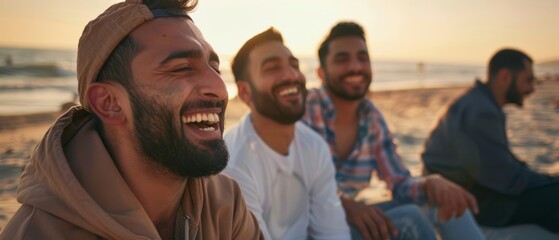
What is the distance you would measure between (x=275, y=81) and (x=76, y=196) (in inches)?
78.8

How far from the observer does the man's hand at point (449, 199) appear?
3367mm

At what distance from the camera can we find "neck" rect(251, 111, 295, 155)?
10.5 feet

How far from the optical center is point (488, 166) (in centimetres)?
438

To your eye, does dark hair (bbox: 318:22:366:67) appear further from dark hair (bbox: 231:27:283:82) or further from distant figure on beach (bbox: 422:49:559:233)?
dark hair (bbox: 231:27:283:82)

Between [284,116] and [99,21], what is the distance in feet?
5.32

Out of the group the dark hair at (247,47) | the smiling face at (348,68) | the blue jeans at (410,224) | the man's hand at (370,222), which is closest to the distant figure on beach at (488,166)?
the smiling face at (348,68)

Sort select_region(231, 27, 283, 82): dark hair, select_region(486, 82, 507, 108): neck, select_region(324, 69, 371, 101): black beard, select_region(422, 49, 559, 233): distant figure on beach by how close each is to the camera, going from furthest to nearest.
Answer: select_region(486, 82, 507, 108): neck, select_region(324, 69, 371, 101): black beard, select_region(422, 49, 559, 233): distant figure on beach, select_region(231, 27, 283, 82): dark hair

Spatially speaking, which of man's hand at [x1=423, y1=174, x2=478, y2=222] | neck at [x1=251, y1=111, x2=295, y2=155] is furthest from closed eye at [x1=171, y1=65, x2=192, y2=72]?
man's hand at [x1=423, y1=174, x2=478, y2=222]

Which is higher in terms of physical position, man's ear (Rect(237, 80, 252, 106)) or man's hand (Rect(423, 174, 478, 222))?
man's ear (Rect(237, 80, 252, 106))

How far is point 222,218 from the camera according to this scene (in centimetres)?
207

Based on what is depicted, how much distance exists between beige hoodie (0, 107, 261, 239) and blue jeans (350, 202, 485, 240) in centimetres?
173

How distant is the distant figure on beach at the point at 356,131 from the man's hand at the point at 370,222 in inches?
3.5

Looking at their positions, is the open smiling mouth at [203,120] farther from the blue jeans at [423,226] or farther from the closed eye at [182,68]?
the blue jeans at [423,226]

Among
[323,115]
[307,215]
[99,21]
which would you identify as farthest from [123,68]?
[323,115]
